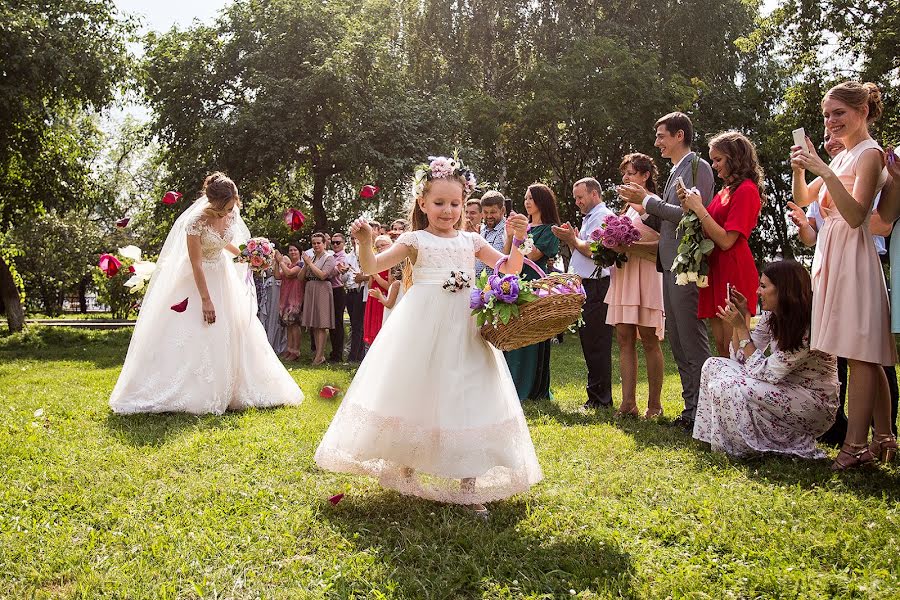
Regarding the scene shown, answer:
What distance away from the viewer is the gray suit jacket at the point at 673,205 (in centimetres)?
646

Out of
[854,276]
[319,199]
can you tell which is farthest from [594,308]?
[319,199]

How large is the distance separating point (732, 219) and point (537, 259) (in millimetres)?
2651

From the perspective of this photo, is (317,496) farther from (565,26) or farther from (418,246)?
(565,26)

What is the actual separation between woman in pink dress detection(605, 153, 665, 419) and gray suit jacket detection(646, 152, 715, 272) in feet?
1.53

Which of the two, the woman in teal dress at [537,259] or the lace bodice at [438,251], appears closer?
the lace bodice at [438,251]

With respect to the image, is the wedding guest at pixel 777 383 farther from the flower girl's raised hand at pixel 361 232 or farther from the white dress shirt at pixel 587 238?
the flower girl's raised hand at pixel 361 232

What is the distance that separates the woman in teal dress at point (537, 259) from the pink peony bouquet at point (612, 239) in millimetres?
816

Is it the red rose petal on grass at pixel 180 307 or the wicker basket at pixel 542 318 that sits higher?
the wicker basket at pixel 542 318

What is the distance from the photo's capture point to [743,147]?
6094 mm

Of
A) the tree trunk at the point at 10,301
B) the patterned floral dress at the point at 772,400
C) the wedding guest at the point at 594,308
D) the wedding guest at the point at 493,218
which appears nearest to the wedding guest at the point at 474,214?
the wedding guest at the point at 493,218

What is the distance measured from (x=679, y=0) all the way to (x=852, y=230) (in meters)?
23.5

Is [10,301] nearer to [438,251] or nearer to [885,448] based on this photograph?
[438,251]

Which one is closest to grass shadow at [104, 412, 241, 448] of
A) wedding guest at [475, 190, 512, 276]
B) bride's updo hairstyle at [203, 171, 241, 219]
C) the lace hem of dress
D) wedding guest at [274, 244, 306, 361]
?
bride's updo hairstyle at [203, 171, 241, 219]

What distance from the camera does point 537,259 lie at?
8297 millimetres
